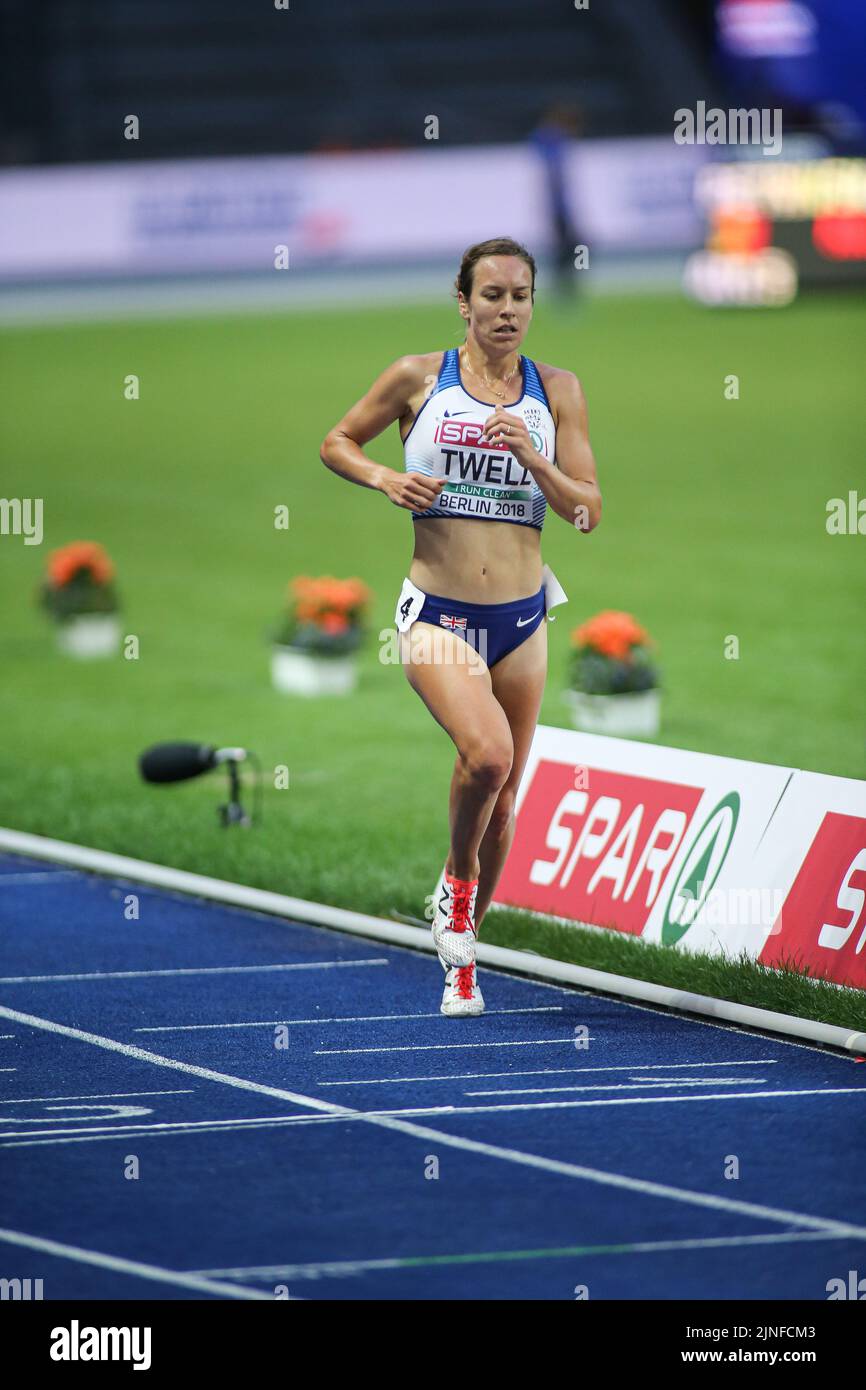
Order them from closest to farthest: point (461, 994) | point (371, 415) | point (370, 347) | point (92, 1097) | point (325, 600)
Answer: point (92, 1097) < point (371, 415) < point (461, 994) < point (325, 600) < point (370, 347)

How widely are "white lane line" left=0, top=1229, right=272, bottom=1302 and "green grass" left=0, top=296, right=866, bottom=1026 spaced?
9.58ft

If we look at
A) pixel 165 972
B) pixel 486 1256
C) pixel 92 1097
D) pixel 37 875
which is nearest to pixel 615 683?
pixel 37 875

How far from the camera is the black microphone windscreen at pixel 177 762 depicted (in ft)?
35.2

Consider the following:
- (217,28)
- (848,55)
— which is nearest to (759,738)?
(848,55)

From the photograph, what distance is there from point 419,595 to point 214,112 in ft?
125

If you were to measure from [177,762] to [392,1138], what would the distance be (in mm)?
4246

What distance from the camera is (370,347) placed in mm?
30859

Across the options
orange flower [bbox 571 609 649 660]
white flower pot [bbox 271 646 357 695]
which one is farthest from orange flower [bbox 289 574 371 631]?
orange flower [bbox 571 609 649 660]

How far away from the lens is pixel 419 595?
314 inches

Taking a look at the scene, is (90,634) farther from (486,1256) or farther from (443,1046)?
(486,1256)

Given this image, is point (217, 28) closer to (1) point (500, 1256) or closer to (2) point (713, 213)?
(2) point (713, 213)

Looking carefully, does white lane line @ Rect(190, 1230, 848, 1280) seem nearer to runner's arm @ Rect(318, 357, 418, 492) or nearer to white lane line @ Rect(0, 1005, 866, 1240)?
white lane line @ Rect(0, 1005, 866, 1240)

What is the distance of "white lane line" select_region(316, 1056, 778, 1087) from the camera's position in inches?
289

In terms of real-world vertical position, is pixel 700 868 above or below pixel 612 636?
below
